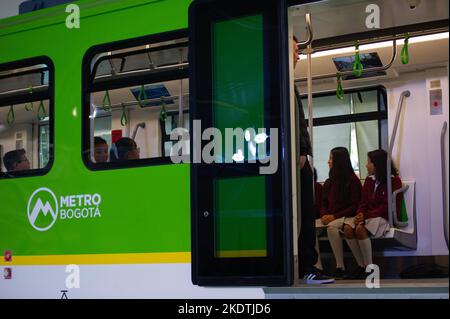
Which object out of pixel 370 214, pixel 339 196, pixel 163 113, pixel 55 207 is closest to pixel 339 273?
pixel 370 214

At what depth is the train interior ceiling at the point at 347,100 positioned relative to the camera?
5.00 metres

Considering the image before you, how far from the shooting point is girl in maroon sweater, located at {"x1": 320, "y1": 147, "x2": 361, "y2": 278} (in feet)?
21.2

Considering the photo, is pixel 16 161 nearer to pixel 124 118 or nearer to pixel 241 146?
pixel 124 118

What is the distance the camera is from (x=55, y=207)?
520 cm

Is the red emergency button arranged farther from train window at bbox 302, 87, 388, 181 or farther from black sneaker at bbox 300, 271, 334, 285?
train window at bbox 302, 87, 388, 181

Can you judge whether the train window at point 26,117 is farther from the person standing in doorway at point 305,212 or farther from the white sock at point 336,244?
the white sock at point 336,244

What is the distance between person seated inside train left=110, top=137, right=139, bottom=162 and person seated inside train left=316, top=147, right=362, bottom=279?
2.23m

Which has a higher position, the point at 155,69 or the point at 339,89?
the point at 339,89

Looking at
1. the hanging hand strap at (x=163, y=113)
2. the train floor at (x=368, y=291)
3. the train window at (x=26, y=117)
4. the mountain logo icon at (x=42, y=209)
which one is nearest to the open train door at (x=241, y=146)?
the train floor at (x=368, y=291)

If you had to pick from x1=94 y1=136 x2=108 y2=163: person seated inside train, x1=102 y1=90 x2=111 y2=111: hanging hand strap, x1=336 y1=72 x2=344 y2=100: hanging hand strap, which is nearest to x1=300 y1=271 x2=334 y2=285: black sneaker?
x1=94 y1=136 x2=108 y2=163: person seated inside train

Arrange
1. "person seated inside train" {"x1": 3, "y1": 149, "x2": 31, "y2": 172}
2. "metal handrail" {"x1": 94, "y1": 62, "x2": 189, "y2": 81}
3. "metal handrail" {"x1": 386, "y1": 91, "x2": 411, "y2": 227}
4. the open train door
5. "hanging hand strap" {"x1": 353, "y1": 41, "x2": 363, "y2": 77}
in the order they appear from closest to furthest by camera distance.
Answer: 1. the open train door
2. "metal handrail" {"x1": 94, "y1": 62, "x2": 189, "y2": 81}
3. "person seated inside train" {"x1": 3, "y1": 149, "x2": 31, "y2": 172}
4. "hanging hand strap" {"x1": 353, "y1": 41, "x2": 363, "y2": 77}
5. "metal handrail" {"x1": 386, "y1": 91, "x2": 411, "y2": 227}

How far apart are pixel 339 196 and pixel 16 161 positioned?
2.85 meters

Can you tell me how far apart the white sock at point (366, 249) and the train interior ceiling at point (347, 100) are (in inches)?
8.2

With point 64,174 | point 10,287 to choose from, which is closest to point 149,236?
point 64,174
